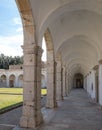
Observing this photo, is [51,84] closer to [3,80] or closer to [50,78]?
[50,78]

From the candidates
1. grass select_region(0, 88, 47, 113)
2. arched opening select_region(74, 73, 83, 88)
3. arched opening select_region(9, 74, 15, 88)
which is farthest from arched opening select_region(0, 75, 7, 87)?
grass select_region(0, 88, 47, 113)

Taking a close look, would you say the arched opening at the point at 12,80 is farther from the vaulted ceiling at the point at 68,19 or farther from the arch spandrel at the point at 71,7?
the arch spandrel at the point at 71,7

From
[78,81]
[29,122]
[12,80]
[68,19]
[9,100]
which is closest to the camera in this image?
[29,122]

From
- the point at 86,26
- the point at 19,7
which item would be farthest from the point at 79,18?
the point at 19,7

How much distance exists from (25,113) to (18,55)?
192ft

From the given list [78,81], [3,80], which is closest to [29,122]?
[78,81]

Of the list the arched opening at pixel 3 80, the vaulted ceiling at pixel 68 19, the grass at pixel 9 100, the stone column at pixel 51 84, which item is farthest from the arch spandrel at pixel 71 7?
the arched opening at pixel 3 80

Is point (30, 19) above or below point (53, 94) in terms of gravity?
above

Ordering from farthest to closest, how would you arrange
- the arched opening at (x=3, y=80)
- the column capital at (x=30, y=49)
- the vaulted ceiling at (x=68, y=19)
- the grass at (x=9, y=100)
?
the arched opening at (x=3, y=80), the grass at (x=9, y=100), the vaulted ceiling at (x=68, y=19), the column capital at (x=30, y=49)

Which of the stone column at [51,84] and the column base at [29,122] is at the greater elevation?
the stone column at [51,84]

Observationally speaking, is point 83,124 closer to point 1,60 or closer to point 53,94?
point 53,94

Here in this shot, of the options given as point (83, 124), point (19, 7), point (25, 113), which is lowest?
point (83, 124)

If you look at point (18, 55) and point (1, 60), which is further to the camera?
point (18, 55)

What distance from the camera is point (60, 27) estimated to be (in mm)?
10406
